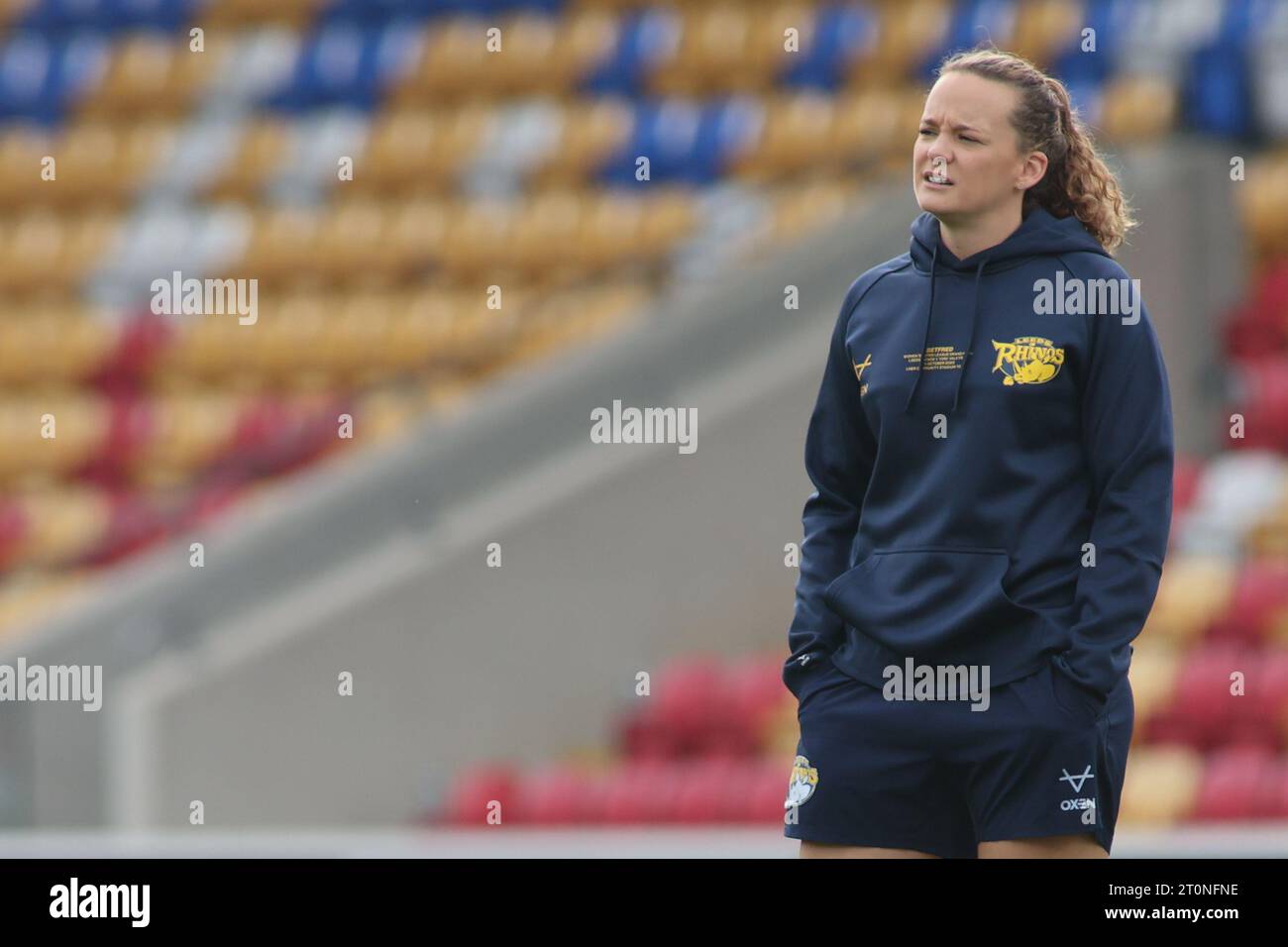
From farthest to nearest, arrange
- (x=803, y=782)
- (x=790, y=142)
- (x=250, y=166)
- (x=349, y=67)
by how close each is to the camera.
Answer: (x=349, y=67), (x=250, y=166), (x=790, y=142), (x=803, y=782)

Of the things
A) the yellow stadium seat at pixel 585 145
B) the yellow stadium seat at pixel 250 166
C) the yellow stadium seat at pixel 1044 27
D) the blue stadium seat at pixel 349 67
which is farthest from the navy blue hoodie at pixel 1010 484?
the blue stadium seat at pixel 349 67

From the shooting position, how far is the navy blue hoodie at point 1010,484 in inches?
102

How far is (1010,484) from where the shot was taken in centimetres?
263

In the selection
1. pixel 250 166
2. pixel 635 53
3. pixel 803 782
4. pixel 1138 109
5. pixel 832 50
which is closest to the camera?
pixel 803 782

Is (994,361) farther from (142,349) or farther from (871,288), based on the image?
(142,349)

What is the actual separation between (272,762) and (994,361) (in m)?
5.58

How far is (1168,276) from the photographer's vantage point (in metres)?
8.45

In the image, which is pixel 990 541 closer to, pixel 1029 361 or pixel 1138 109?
pixel 1029 361

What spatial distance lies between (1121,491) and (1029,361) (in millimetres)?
181

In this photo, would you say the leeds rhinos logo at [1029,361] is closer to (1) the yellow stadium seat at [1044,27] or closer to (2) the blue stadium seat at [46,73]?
(1) the yellow stadium seat at [1044,27]

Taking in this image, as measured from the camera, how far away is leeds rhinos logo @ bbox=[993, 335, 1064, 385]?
2.63m

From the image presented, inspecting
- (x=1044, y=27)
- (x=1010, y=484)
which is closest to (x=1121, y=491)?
(x=1010, y=484)

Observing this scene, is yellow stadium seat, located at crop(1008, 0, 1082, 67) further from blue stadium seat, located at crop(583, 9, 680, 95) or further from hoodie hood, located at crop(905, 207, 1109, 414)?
hoodie hood, located at crop(905, 207, 1109, 414)
